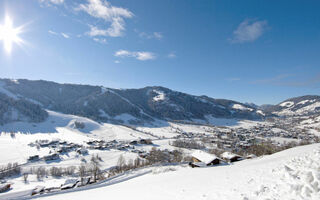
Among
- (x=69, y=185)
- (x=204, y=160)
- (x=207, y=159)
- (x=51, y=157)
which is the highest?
(x=207, y=159)

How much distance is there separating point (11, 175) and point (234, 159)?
64647mm

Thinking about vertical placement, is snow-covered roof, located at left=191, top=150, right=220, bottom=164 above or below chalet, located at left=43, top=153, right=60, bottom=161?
above

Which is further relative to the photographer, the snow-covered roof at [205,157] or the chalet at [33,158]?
the chalet at [33,158]

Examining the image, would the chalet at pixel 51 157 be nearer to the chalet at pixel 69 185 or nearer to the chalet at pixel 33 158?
the chalet at pixel 33 158

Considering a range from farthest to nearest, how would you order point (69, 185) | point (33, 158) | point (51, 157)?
point (51, 157) < point (33, 158) < point (69, 185)

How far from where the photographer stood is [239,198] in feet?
26.0

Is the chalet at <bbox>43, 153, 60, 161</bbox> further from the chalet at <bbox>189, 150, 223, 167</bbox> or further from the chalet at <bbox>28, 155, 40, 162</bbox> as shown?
the chalet at <bbox>189, 150, 223, 167</bbox>

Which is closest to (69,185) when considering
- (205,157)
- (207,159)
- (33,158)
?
(207,159)

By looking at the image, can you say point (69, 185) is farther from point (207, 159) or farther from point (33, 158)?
point (33, 158)

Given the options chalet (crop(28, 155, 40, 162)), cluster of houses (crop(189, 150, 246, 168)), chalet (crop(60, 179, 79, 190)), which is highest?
cluster of houses (crop(189, 150, 246, 168))

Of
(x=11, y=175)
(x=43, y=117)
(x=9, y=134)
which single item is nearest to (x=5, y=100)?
(x=43, y=117)

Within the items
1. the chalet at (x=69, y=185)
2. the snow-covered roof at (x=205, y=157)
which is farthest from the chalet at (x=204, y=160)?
the chalet at (x=69, y=185)

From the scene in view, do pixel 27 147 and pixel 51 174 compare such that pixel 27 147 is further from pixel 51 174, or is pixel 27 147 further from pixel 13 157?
pixel 51 174

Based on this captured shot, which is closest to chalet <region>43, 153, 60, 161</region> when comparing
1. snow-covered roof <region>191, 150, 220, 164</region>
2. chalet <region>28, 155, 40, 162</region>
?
chalet <region>28, 155, 40, 162</region>
